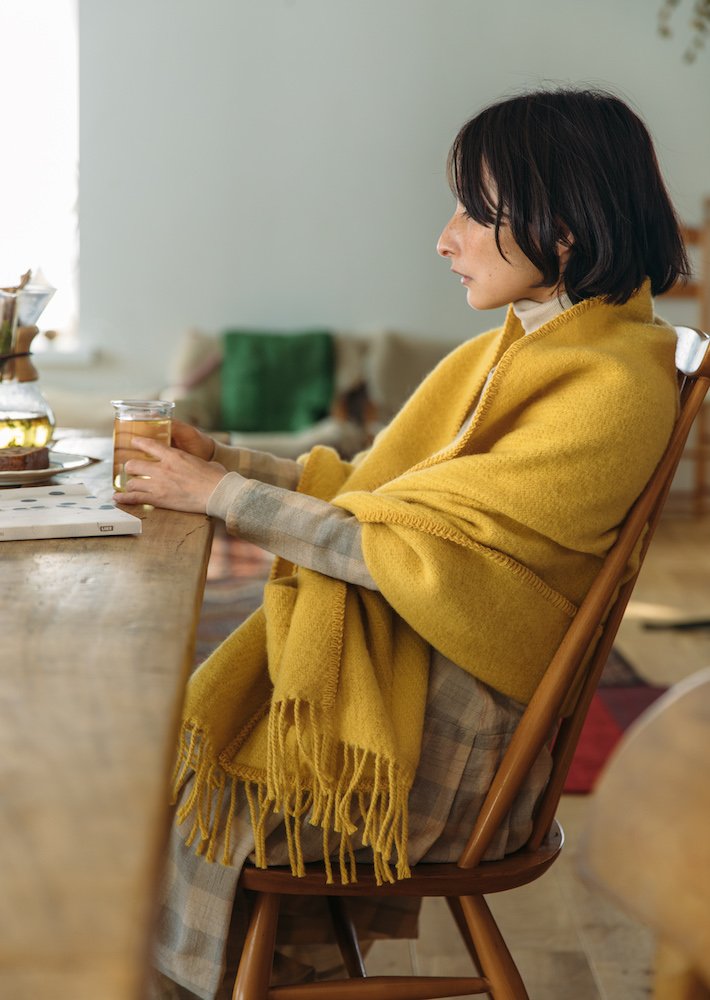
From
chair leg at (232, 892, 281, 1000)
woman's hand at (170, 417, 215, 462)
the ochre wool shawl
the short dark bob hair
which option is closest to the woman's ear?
the short dark bob hair

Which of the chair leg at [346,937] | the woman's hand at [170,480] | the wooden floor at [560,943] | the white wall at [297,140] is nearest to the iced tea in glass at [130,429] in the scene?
the woman's hand at [170,480]

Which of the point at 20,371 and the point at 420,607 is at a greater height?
the point at 20,371

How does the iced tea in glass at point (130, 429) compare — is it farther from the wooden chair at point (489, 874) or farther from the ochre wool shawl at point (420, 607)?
the wooden chair at point (489, 874)

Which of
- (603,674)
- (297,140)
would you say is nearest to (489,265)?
(603,674)

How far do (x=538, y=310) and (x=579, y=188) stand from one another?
0.47ft

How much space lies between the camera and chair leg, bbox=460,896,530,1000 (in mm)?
857

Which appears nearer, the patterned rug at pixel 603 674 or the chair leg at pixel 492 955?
the chair leg at pixel 492 955

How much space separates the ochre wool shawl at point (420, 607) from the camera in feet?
2.66

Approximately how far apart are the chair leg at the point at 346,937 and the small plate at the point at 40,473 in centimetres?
64

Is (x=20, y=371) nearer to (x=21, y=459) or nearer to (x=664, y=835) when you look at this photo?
(x=21, y=459)

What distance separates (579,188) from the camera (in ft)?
3.05

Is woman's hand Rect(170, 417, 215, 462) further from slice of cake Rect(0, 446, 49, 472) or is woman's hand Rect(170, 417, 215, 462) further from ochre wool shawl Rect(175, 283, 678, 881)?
ochre wool shawl Rect(175, 283, 678, 881)

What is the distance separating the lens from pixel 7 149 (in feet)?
13.3

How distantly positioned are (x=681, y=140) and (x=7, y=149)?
2995 mm
